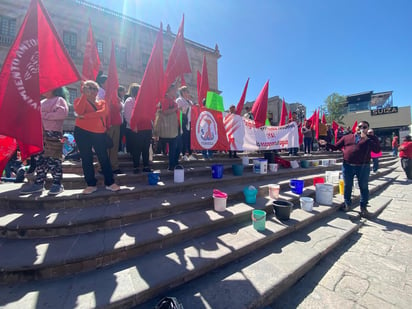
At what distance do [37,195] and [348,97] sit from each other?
43932 mm

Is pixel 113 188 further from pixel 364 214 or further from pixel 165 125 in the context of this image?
pixel 364 214

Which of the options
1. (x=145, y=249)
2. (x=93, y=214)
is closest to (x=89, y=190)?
(x=93, y=214)

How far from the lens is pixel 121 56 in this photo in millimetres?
16797

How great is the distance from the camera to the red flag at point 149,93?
3018 mm

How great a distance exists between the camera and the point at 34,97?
2.14 metres

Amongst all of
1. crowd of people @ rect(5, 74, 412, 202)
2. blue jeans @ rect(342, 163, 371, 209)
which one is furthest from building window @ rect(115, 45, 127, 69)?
blue jeans @ rect(342, 163, 371, 209)

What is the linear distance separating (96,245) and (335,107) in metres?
38.6

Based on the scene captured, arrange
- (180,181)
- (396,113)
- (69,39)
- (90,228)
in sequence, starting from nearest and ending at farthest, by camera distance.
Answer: (90,228) < (180,181) < (69,39) < (396,113)

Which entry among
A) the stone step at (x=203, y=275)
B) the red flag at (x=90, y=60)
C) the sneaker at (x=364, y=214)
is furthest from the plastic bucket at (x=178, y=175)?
the sneaker at (x=364, y=214)

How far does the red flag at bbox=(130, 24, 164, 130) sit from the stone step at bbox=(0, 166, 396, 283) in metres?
1.77

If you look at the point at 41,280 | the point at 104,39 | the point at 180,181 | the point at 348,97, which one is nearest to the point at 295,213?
the point at 180,181

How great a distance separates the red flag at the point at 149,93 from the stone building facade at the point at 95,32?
13742mm

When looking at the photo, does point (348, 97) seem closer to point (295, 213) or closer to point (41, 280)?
point (295, 213)

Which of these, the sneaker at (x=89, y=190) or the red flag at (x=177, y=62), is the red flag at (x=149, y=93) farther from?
the sneaker at (x=89, y=190)
